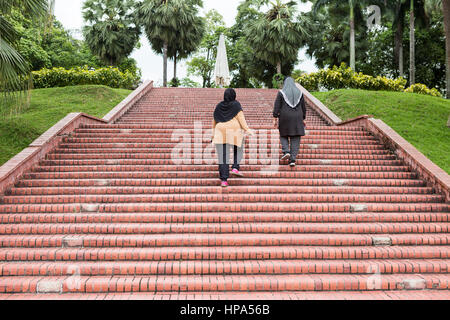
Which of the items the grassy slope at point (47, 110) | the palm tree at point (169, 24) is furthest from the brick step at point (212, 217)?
the palm tree at point (169, 24)

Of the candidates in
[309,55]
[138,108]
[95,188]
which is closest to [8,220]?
[95,188]

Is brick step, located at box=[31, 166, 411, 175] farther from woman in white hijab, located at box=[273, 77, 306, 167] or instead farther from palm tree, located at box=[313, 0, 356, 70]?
palm tree, located at box=[313, 0, 356, 70]

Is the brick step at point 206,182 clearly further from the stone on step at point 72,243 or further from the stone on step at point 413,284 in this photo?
the stone on step at point 413,284

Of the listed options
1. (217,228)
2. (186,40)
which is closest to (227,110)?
(217,228)

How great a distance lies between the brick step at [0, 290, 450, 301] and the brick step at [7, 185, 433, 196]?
199 cm

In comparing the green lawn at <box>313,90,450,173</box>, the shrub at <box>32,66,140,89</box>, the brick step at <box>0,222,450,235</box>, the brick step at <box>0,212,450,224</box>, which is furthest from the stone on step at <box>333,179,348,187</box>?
the shrub at <box>32,66,140,89</box>

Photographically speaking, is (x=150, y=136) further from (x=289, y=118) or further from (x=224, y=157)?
(x=289, y=118)

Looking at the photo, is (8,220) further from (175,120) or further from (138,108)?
(138,108)

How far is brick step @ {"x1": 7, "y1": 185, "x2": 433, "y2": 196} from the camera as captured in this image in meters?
5.06

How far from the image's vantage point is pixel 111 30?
2219cm

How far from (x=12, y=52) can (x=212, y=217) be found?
4.91 metres

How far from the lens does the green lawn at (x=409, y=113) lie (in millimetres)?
7945

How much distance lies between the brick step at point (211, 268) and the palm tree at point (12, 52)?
12.0 ft
